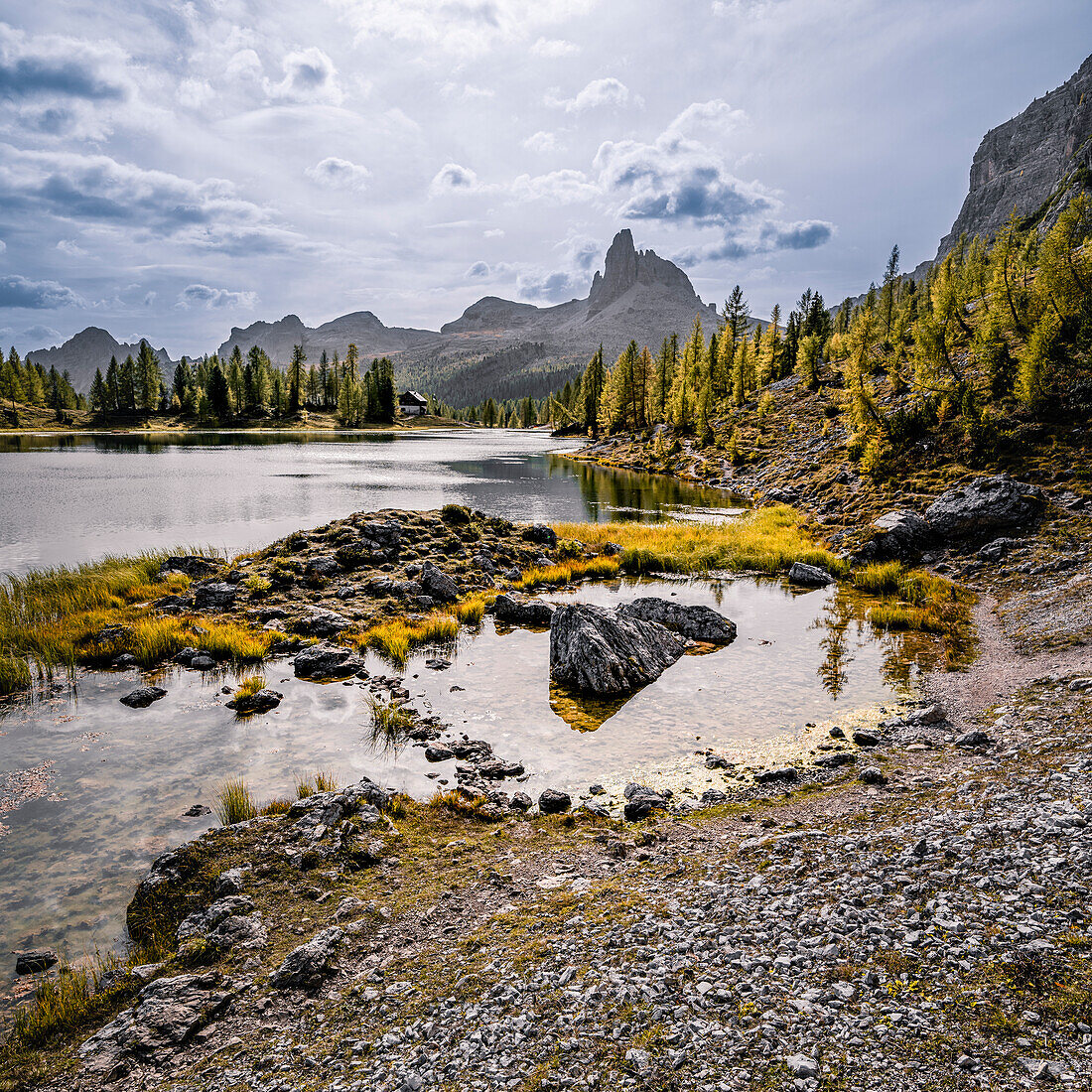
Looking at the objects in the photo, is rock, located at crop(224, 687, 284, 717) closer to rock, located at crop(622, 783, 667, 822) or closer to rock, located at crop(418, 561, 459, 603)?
rock, located at crop(622, 783, 667, 822)

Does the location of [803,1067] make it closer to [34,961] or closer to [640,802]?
[640,802]

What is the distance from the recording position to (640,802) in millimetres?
12688

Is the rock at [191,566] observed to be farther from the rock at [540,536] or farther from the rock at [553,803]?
the rock at [553,803]

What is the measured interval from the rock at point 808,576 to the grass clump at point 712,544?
1661mm

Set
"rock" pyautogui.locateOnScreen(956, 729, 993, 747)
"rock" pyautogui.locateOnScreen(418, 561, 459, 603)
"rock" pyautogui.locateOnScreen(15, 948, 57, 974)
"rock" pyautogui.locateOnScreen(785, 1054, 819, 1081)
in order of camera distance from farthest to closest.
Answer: "rock" pyautogui.locateOnScreen(418, 561, 459, 603)
"rock" pyautogui.locateOnScreen(956, 729, 993, 747)
"rock" pyautogui.locateOnScreen(15, 948, 57, 974)
"rock" pyautogui.locateOnScreen(785, 1054, 819, 1081)

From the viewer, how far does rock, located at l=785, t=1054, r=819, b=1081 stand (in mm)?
5949

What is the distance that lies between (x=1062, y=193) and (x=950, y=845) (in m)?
247

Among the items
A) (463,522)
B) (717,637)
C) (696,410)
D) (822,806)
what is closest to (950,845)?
(822,806)

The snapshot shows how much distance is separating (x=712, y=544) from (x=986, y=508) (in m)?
15.9

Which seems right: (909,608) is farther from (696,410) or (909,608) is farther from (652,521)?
(696,410)

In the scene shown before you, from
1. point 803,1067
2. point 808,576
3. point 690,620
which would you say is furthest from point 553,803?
point 808,576

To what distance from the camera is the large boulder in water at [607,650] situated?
19.0m

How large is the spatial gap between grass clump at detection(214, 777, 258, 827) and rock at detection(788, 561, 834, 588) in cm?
3063

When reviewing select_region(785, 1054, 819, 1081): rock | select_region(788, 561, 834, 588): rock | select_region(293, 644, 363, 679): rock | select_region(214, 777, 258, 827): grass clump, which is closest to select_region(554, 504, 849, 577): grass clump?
select_region(788, 561, 834, 588): rock
